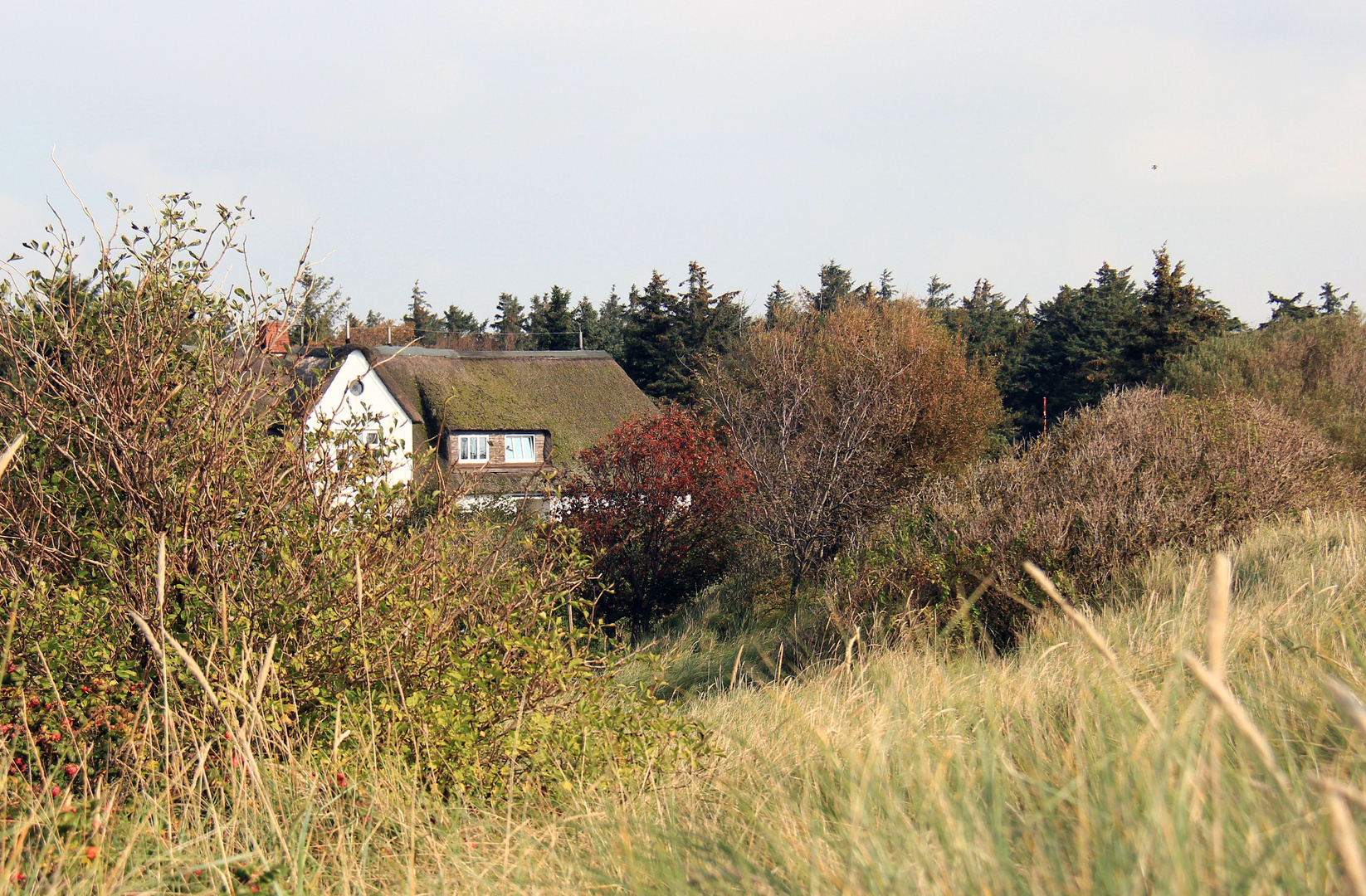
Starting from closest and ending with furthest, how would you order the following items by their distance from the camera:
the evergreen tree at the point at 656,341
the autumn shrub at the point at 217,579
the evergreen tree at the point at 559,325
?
the autumn shrub at the point at 217,579
the evergreen tree at the point at 656,341
the evergreen tree at the point at 559,325

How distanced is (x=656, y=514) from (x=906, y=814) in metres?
12.6

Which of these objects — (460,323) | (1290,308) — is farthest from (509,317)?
(1290,308)

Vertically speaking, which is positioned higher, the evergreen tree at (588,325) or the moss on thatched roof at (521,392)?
the evergreen tree at (588,325)

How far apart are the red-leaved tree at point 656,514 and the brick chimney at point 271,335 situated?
9.31 meters

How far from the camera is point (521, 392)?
31.8 m

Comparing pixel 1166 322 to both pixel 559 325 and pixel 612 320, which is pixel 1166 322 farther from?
pixel 612 320

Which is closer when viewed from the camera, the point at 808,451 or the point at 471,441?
the point at 808,451

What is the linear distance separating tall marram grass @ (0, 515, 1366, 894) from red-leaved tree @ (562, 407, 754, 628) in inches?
403

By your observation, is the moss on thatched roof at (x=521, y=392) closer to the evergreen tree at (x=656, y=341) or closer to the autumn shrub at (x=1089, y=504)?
the evergreen tree at (x=656, y=341)

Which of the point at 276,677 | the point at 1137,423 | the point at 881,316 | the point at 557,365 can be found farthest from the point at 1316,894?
the point at 557,365

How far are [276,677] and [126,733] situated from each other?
54 centimetres

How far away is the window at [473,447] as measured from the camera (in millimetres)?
30172

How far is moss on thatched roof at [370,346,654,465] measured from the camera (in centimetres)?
3059

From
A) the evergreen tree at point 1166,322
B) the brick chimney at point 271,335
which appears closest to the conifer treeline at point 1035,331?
the evergreen tree at point 1166,322
